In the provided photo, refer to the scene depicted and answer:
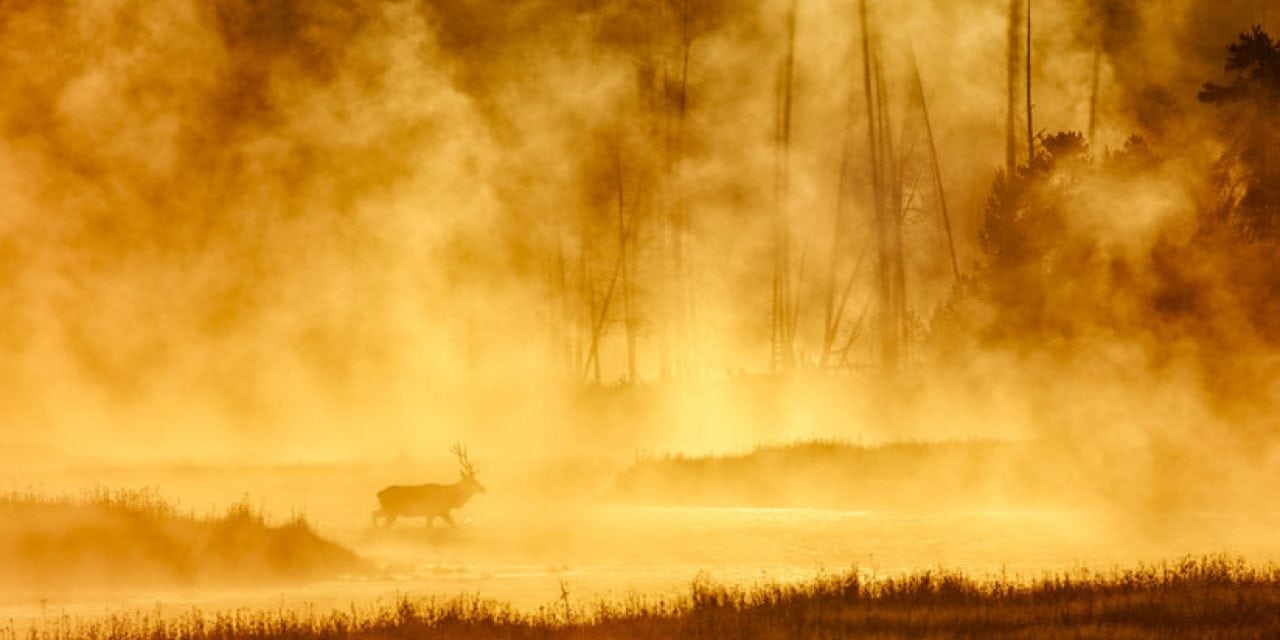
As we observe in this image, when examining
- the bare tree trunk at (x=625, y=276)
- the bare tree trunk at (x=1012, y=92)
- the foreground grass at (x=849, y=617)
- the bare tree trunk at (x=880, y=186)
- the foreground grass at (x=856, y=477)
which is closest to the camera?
the foreground grass at (x=849, y=617)

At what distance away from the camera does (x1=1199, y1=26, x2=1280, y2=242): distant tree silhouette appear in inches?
1767

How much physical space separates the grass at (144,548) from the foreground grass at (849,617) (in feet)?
17.6

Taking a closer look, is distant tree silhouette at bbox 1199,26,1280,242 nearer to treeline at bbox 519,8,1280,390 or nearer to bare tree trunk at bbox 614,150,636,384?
treeline at bbox 519,8,1280,390

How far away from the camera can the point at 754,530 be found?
3838 centimetres

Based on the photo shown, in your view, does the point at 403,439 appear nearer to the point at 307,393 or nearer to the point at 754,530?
the point at 307,393

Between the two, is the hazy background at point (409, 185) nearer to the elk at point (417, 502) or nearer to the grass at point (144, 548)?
the elk at point (417, 502)

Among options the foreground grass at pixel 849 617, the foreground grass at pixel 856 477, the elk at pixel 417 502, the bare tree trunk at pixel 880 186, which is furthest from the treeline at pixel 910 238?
the foreground grass at pixel 849 617

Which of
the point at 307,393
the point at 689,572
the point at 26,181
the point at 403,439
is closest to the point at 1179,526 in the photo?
the point at 689,572

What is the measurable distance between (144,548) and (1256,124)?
2873 centimetres

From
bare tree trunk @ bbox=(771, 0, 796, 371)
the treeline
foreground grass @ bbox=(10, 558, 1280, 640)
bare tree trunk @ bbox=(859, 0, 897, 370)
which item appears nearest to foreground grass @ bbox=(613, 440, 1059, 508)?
the treeline

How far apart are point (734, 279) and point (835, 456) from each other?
119 ft

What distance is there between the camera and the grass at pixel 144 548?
28.8 m

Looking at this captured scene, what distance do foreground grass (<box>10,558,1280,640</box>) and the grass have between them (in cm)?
537

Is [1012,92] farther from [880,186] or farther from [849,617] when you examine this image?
[849,617]
